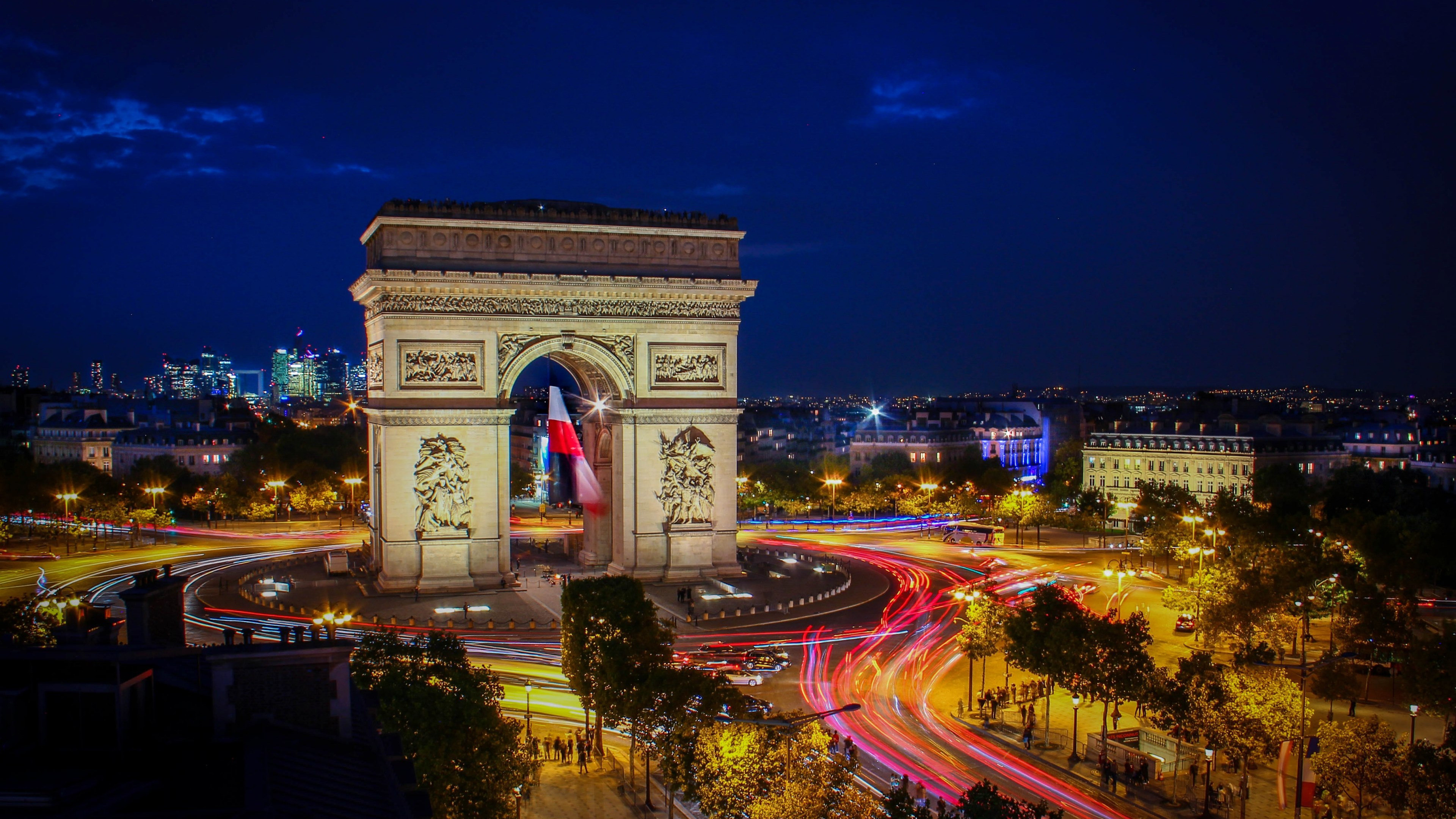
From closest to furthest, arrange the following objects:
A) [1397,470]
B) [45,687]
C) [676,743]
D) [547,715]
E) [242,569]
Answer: [45,687] < [676,743] < [547,715] < [242,569] < [1397,470]

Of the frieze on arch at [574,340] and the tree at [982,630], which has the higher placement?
the frieze on arch at [574,340]

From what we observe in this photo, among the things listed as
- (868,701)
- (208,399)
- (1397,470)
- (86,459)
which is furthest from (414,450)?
(208,399)

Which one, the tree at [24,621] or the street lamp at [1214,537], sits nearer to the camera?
the tree at [24,621]

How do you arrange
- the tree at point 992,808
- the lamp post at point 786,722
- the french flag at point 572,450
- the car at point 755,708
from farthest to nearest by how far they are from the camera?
the french flag at point 572,450 < the car at point 755,708 < the lamp post at point 786,722 < the tree at point 992,808

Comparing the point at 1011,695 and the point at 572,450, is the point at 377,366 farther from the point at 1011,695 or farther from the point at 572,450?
the point at 1011,695

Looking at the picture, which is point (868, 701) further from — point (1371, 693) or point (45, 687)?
point (45, 687)

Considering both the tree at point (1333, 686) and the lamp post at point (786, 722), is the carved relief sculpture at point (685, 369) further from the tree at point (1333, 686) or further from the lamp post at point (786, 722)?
the tree at point (1333, 686)

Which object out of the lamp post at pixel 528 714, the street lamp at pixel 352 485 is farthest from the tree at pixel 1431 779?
the street lamp at pixel 352 485
